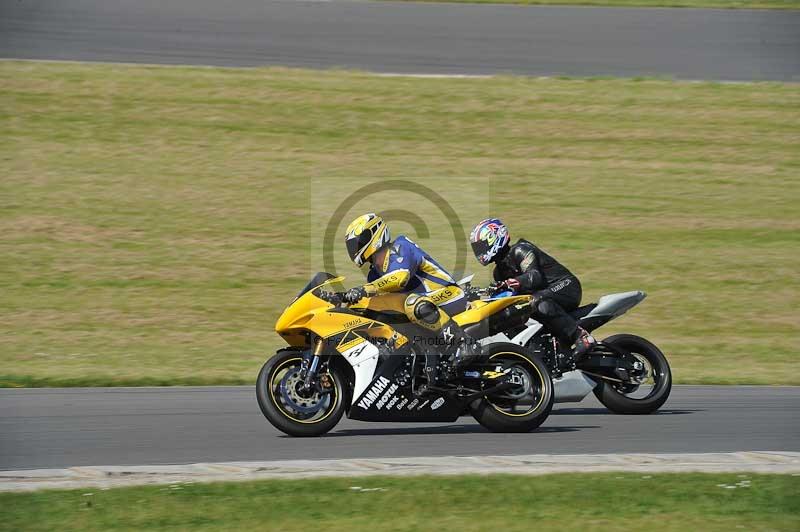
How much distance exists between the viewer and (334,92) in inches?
831

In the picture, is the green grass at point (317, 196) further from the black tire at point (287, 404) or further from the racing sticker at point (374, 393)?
the racing sticker at point (374, 393)

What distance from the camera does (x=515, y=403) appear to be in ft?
30.2

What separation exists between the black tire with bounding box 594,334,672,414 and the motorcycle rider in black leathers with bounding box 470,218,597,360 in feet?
1.27

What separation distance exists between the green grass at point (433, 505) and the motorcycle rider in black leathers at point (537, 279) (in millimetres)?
2778

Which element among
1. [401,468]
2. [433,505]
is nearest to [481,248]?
[401,468]

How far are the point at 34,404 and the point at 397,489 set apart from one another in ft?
15.5

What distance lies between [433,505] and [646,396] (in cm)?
414

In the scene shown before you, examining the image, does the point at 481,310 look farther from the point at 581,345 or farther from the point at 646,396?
the point at 646,396

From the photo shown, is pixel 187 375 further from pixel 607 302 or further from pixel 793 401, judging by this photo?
pixel 793 401

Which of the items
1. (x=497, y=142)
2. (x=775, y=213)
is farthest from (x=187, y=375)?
(x=775, y=213)

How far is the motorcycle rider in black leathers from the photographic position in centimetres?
1003

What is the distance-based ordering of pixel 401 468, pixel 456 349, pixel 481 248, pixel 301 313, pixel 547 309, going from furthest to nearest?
pixel 481 248, pixel 547 309, pixel 456 349, pixel 301 313, pixel 401 468

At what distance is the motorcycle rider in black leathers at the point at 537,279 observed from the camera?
32.9 ft

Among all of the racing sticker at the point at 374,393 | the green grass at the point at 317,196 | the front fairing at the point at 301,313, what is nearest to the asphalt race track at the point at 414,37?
the green grass at the point at 317,196
